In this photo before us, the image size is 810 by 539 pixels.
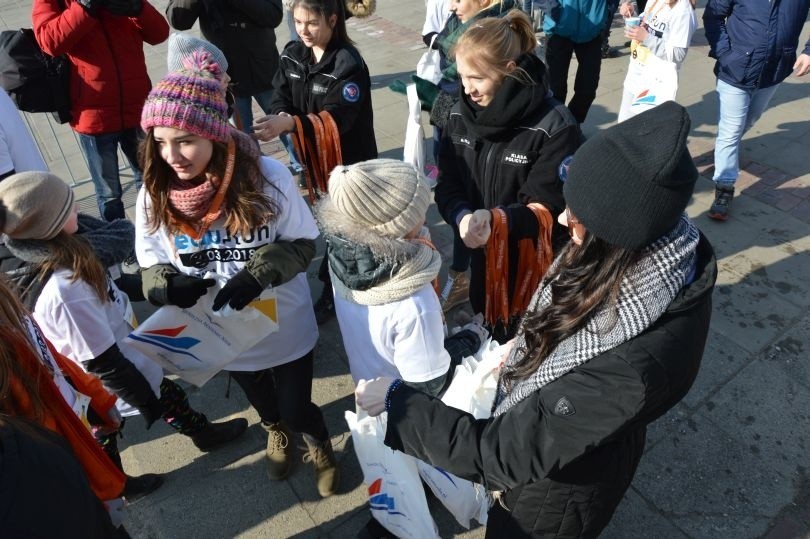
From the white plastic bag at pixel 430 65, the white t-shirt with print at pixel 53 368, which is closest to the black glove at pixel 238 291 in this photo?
the white t-shirt with print at pixel 53 368

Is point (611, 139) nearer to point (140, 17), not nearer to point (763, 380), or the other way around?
point (763, 380)

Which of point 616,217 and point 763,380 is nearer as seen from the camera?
point 616,217

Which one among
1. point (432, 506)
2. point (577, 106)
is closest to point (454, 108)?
point (432, 506)

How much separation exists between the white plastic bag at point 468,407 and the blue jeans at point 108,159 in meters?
2.99

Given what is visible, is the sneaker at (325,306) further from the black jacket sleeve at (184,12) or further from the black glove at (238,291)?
the black jacket sleeve at (184,12)

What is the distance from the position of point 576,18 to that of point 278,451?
433 centimetres

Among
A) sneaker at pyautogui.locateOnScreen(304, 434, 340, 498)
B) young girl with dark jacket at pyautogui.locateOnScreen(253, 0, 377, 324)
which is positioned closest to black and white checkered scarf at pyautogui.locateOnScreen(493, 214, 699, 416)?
sneaker at pyautogui.locateOnScreen(304, 434, 340, 498)

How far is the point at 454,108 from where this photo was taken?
2.93 m

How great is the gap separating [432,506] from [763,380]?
207cm

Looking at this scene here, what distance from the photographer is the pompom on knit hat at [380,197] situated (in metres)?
1.86

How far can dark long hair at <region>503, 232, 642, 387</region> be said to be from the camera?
1345 millimetres

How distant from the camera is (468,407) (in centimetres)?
215

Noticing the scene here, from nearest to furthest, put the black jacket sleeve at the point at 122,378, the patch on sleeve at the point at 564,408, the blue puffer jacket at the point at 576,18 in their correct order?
the patch on sleeve at the point at 564,408 < the black jacket sleeve at the point at 122,378 < the blue puffer jacket at the point at 576,18

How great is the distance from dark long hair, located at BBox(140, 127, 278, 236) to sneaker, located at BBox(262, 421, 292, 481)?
45.7 inches
